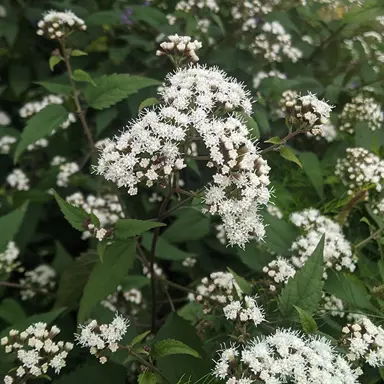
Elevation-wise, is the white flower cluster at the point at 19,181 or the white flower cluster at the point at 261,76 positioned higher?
the white flower cluster at the point at 261,76

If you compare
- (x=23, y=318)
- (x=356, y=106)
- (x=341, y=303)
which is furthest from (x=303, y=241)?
(x=23, y=318)

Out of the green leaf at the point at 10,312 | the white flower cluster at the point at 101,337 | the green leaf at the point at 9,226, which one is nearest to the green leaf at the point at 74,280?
the green leaf at the point at 10,312

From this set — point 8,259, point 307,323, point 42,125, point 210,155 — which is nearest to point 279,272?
point 307,323

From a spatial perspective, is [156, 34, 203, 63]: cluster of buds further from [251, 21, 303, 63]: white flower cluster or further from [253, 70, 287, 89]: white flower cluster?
[251, 21, 303, 63]: white flower cluster

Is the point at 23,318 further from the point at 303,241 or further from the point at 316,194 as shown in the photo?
the point at 316,194

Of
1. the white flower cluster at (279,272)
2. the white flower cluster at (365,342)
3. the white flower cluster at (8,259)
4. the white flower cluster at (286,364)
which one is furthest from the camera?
the white flower cluster at (8,259)

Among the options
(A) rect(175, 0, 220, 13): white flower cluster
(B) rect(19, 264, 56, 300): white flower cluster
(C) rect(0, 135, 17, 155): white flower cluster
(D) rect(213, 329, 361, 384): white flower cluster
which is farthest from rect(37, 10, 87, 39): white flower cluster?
(D) rect(213, 329, 361, 384): white flower cluster

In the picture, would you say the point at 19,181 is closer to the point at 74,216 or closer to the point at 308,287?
the point at 74,216

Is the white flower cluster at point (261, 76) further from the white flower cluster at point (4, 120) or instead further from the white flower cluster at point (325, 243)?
the white flower cluster at point (4, 120)
